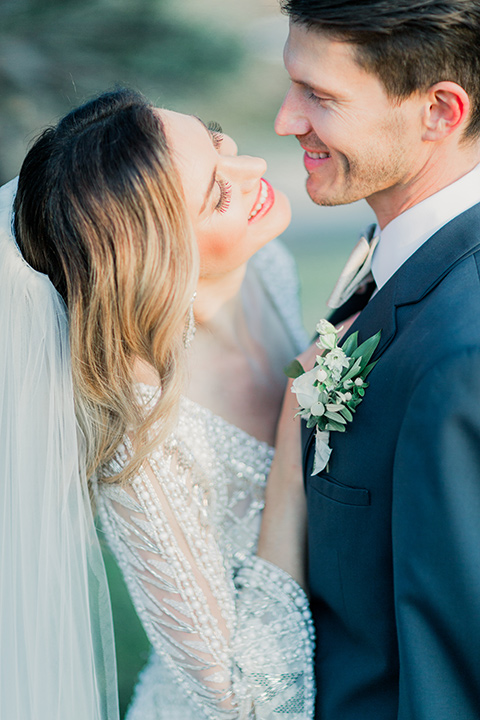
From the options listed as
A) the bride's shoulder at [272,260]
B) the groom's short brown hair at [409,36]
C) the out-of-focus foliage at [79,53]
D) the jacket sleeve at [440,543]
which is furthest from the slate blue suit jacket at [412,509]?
the out-of-focus foliage at [79,53]

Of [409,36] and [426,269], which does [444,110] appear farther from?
[426,269]

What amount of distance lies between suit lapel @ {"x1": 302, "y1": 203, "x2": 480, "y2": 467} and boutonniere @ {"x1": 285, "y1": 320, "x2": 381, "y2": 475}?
0.15 feet

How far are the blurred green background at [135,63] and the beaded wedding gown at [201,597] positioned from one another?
1.63m

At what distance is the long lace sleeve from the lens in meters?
1.84

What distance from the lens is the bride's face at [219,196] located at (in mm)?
1878

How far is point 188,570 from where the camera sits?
186 cm

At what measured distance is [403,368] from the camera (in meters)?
1.45

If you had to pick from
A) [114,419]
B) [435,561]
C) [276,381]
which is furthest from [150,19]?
Result: [435,561]

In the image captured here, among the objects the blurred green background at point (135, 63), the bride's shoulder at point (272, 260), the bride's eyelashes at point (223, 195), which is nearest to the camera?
the bride's eyelashes at point (223, 195)

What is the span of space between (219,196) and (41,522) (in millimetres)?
1070

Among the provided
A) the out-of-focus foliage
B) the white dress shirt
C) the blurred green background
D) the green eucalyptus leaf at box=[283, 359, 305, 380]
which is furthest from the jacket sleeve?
the out-of-focus foliage

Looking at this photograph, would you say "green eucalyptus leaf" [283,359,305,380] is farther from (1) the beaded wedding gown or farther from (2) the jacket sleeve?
(2) the jacket sleeve

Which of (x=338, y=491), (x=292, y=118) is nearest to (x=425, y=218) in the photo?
(x=292, y=118)

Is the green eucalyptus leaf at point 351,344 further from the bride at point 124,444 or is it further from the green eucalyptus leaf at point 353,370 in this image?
the bride at point 124,444
